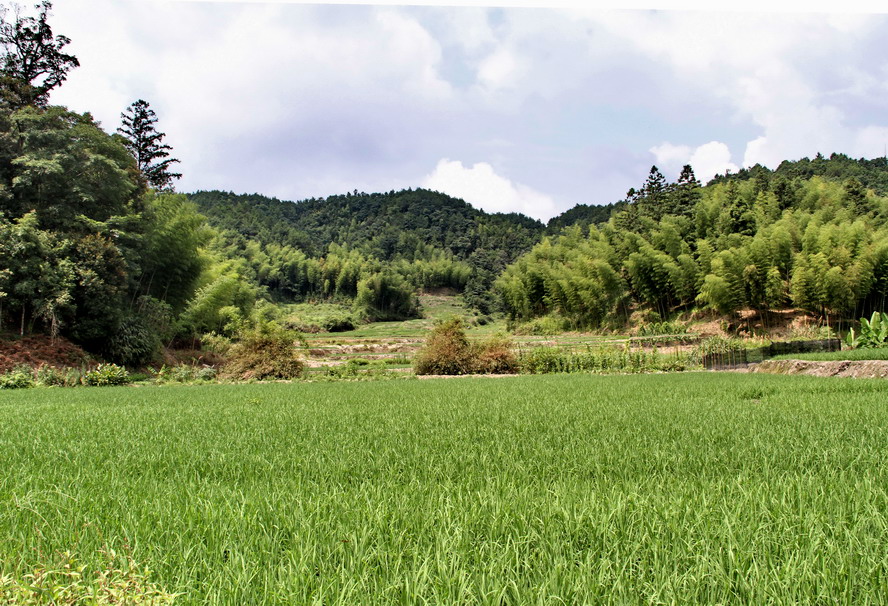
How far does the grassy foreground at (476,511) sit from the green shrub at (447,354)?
1243 cm

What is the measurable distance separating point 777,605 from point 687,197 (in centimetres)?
4260

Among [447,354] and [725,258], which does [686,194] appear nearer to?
[725,258]

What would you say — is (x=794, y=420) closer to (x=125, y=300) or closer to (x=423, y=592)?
(x=423, y=592)

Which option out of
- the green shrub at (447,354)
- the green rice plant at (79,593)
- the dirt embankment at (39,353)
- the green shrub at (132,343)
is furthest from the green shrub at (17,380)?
the green rice plant at (79,593)

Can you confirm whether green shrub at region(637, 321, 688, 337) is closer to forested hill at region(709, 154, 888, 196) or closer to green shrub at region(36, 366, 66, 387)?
forested hill at region(709, 154, 888, 196)

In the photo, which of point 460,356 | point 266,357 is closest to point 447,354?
point 460,356

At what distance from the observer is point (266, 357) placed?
15820mm

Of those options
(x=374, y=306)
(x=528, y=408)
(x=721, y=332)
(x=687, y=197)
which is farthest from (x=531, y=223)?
(x=528, y=408)

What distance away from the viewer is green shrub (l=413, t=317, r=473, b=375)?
1669 centimetres

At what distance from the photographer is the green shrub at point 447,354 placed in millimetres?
16688

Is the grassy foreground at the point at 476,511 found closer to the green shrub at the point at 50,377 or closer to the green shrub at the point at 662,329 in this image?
the green shrub at the point at 50,377

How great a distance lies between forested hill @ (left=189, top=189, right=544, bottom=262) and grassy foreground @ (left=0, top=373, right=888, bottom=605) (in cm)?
8027

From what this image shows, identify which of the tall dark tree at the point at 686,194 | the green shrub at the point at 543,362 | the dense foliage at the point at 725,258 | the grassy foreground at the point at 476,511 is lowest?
the green shrub at the point at 543,362

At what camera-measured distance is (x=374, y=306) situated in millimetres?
64062
